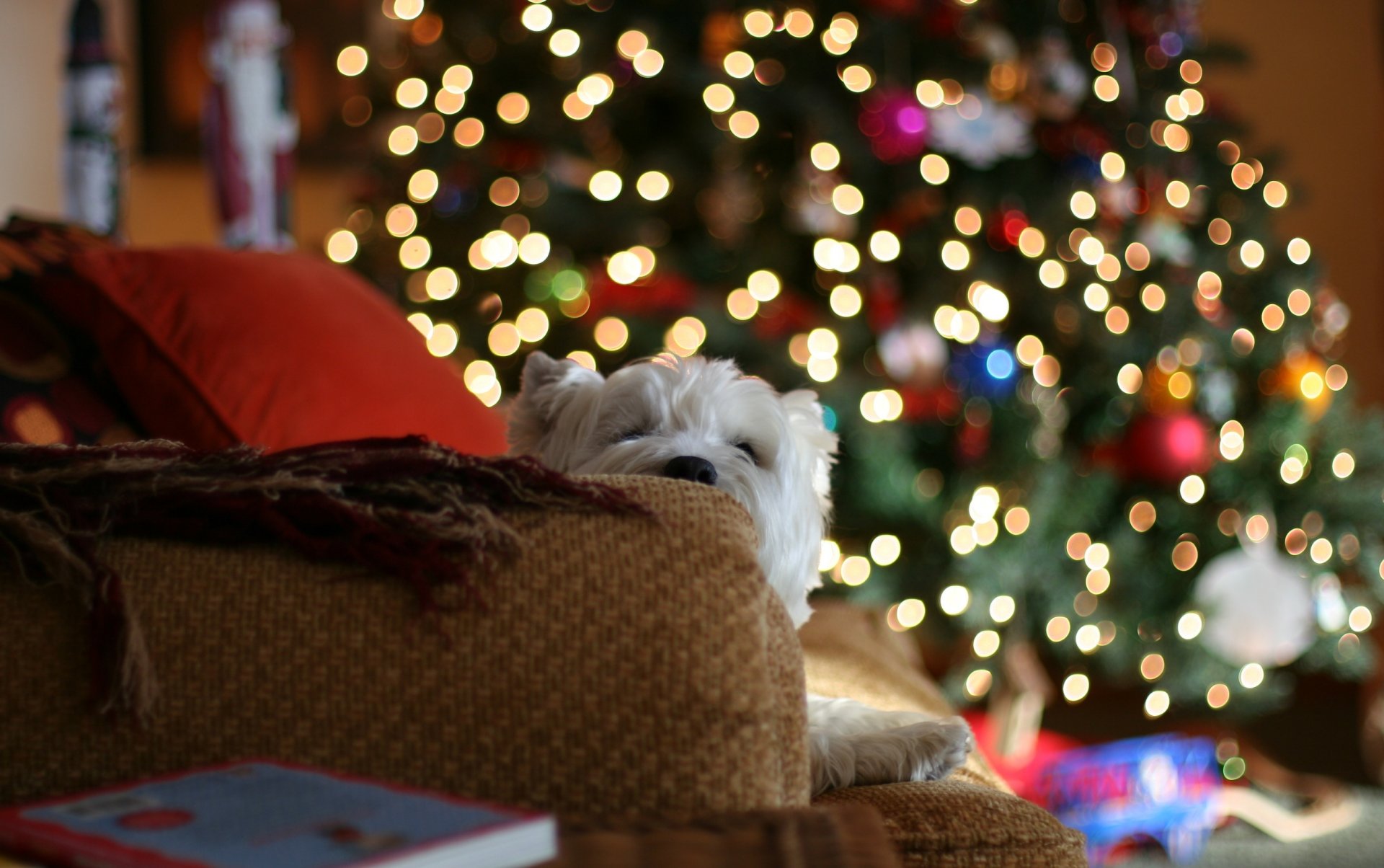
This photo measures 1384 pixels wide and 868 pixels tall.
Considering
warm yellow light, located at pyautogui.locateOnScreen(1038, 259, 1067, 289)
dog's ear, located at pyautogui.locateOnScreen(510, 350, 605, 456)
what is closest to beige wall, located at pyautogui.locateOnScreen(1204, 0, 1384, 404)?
warm yellow light, located at pyautogui.locateOnScreen(1038, 259, 1067, 289)

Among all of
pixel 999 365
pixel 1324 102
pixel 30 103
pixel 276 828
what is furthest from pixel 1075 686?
pixel 30 103

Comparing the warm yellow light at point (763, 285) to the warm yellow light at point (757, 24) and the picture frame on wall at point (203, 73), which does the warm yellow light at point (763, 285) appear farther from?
the picture frame on wall at point (203, 73)

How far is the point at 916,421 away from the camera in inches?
104

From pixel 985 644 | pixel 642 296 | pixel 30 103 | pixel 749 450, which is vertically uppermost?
pixel 30 103

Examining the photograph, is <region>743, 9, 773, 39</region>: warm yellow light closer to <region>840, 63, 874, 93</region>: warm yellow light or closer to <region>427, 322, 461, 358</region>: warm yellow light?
<region>840, 63, 874, 93</region>: warm yellow light

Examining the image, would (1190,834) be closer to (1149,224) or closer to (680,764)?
(1149,224)

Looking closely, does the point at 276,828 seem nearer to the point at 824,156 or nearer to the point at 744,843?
the point at 744,843

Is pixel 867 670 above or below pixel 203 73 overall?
below

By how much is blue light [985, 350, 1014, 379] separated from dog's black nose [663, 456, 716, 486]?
1.69 metres

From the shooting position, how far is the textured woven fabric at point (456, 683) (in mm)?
622

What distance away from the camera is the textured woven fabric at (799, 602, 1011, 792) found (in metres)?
1.19

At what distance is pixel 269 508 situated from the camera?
0.67 meters

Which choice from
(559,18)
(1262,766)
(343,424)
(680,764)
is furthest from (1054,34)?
(680,764)

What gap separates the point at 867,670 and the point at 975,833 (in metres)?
0.64
